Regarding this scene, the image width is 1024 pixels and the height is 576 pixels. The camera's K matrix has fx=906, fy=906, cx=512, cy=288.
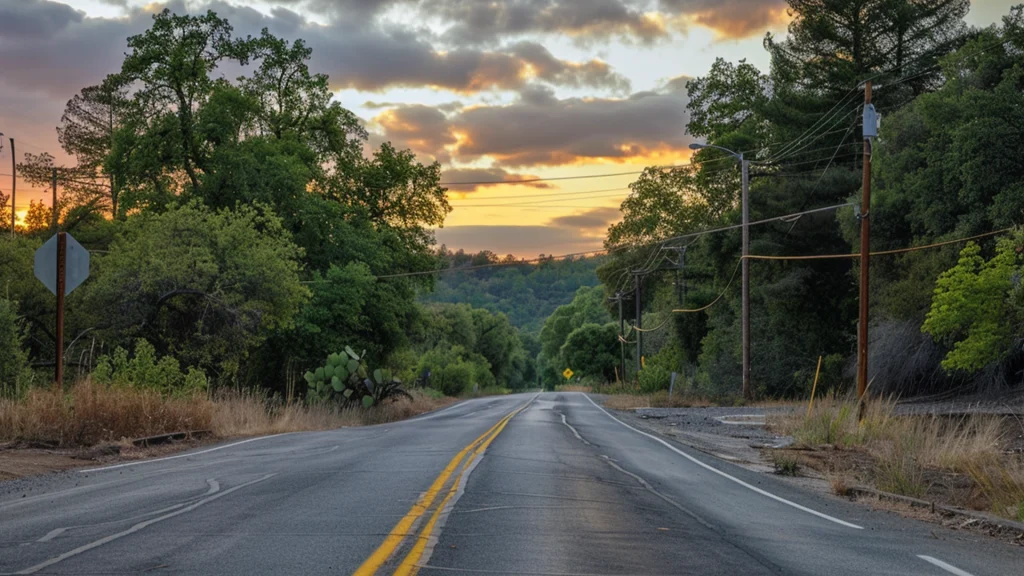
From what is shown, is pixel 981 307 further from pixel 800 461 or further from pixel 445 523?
pixel 445 523

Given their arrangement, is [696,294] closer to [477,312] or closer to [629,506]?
[629,506]

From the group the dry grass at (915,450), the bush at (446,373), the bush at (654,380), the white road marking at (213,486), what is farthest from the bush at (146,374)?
the bush at (446,373)

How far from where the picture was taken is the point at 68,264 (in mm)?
18203

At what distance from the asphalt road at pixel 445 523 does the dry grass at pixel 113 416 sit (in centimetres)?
295

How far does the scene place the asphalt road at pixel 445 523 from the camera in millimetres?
7031

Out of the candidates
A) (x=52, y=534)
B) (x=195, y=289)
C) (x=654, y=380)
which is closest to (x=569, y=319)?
(x=654, y=380)

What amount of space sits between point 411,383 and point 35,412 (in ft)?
179

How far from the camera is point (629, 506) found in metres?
10.6

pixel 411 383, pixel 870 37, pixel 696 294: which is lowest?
pixel 411 383

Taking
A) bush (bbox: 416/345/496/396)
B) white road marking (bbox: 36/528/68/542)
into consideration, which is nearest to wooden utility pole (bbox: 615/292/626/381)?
bush (bbox: 416/345/496/396)

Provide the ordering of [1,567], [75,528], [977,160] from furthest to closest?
[977,160] < [75,528] < [1,567]

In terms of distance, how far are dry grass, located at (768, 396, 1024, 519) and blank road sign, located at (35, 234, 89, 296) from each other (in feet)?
51.0

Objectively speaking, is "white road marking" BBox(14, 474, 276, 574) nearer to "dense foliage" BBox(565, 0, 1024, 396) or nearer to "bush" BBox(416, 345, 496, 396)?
"dense foliage" BBox(565, 0, 1024, 396)

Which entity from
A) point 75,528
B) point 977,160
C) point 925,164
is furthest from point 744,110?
point 75,528
